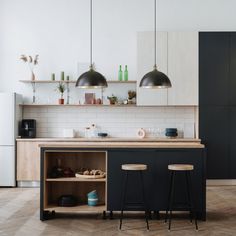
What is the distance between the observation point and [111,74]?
8750mm

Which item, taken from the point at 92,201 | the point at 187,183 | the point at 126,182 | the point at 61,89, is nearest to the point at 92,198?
the point at 92,201

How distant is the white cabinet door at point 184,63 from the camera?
8.28 metres

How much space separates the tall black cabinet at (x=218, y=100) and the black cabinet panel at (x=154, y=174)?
2724 millimetres

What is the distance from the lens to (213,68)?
27.3ft

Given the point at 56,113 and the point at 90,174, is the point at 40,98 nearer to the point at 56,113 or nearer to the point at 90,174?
the point at 56,113

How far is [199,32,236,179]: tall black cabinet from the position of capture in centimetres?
830

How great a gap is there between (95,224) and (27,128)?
11.4 ft

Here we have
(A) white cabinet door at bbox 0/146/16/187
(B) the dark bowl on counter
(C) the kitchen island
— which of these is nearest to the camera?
(C) the kitchen island

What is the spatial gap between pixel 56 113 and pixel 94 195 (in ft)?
10.7

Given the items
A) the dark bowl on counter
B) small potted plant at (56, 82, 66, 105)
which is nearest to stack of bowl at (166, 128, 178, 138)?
Answer: small potted plant at (56, 82, 66, 105)

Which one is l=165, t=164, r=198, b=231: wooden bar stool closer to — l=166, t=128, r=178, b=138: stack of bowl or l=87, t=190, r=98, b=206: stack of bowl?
l=87, t=190, r=98, b=206: stack of bowl

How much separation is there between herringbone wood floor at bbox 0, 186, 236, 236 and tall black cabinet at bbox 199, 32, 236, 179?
179 cm

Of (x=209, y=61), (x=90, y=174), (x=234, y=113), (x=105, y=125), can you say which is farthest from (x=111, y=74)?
(x=90, y=174)

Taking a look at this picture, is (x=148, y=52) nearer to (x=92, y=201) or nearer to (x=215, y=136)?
(x=215, y=136)
